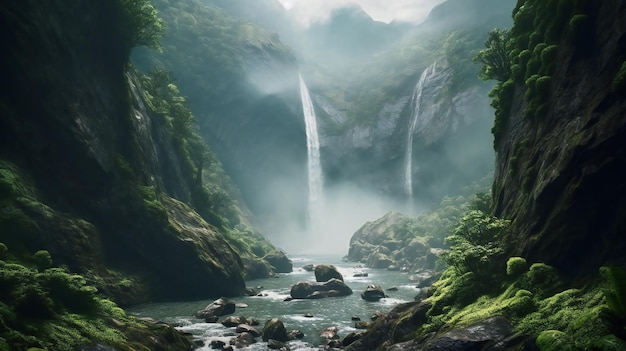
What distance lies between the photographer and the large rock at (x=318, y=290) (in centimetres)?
4209

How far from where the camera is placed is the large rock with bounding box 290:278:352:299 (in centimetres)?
4209

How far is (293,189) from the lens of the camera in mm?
Result: 134750

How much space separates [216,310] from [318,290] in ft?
45.7

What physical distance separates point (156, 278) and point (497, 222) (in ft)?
99.1

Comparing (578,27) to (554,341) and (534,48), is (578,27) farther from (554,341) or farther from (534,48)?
(554,341)

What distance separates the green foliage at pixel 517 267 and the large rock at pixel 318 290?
84.2 feet

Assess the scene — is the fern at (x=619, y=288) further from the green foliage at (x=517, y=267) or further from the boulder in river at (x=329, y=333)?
the boulder in river at (x=329, y=333)

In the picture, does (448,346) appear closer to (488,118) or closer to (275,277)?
(275,277)

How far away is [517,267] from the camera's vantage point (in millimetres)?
18766

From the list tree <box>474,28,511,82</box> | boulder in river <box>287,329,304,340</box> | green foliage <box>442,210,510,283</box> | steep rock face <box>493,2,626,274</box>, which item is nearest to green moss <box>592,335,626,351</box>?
steep rock face <box>493,2,626,274</box>

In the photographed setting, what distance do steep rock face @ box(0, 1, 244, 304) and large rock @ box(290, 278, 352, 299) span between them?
6573 mm

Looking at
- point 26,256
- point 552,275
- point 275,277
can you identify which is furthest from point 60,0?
point 275,277

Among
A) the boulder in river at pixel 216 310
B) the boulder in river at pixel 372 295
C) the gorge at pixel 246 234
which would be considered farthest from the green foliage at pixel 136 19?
the boulder in river at pixel 372 295

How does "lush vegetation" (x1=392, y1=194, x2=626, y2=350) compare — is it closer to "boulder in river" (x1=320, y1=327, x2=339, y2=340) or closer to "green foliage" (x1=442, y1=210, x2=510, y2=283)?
"green foliage" (x1=442, y1=210, x2=510, y2=283)
